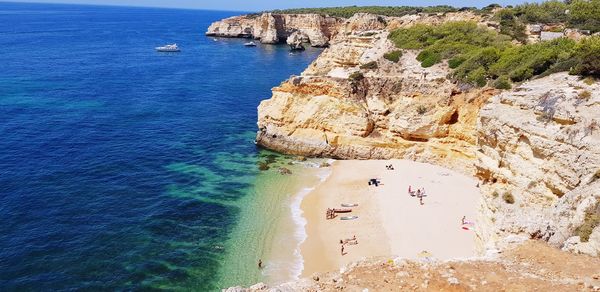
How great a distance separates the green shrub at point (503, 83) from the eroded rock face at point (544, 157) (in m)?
7.27

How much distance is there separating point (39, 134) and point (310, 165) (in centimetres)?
2554

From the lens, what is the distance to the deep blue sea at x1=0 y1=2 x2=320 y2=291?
22.8 m

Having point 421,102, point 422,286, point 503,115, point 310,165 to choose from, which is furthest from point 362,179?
point 422,286

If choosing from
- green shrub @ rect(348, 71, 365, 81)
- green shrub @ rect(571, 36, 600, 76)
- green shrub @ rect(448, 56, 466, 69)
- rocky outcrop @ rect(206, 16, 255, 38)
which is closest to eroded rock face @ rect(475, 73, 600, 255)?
green shrub @ rect(571, 36, 600, 76)

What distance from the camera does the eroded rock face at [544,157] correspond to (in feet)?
52.3

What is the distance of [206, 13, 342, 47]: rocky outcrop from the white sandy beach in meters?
88.2

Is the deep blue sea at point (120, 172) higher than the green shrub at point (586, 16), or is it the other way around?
the green shrub at point (586, 16)

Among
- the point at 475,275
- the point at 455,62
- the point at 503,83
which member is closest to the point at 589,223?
the point at 475,275

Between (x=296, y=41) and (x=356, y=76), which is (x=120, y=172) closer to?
(x=356, y=76)

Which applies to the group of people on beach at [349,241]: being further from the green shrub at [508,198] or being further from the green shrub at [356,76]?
the green shrub at [356,76]

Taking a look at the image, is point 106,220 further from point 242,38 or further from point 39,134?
point 242,38

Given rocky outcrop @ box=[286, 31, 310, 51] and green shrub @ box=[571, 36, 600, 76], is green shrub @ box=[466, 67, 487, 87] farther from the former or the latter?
rocky outcrop @ box=[286, 31, 310, 51]

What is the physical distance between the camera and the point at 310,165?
37438 millimetres

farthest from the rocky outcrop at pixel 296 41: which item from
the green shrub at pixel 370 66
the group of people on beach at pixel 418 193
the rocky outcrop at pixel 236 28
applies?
the group of people on beach at pixel 418 193
